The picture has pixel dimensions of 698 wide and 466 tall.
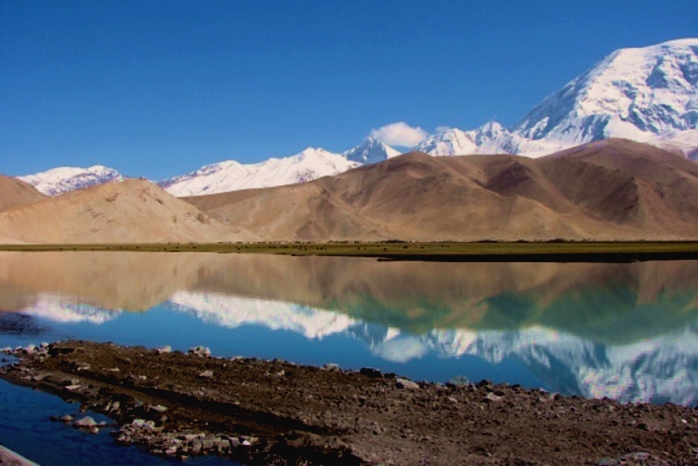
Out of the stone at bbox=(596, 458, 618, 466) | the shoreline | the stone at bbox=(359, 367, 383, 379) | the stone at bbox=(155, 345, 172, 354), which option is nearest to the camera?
the shoreline

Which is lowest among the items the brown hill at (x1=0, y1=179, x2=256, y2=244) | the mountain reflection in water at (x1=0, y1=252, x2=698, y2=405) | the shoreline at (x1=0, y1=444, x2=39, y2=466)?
the mountain reflection in water at (x1=0, y1=252, x2=698, y2=405)

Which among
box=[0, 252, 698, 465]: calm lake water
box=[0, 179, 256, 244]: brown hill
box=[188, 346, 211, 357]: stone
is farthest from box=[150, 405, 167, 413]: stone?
box=[0, 179, 256, 244]: brown hill

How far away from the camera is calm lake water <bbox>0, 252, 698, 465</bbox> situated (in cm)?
1973

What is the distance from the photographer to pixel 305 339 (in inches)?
1085

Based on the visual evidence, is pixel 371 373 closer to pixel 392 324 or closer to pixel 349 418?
pixel 349 418

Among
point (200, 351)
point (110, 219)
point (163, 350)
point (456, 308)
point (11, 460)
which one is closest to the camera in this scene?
point (11, 460)

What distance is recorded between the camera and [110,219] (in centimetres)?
15838

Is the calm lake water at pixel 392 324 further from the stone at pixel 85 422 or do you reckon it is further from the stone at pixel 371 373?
the stone at pixel 371 373

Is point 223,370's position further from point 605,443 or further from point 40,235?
point 40,235

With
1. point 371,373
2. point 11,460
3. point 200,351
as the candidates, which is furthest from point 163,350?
point 11,460

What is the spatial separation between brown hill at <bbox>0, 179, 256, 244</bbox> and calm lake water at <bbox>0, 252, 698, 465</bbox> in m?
96.1

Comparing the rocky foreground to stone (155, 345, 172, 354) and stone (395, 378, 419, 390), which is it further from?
stone (155, 345, 172, 354)

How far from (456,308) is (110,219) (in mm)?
135022

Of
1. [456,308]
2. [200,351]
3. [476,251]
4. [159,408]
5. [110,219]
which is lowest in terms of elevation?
[456,308]
